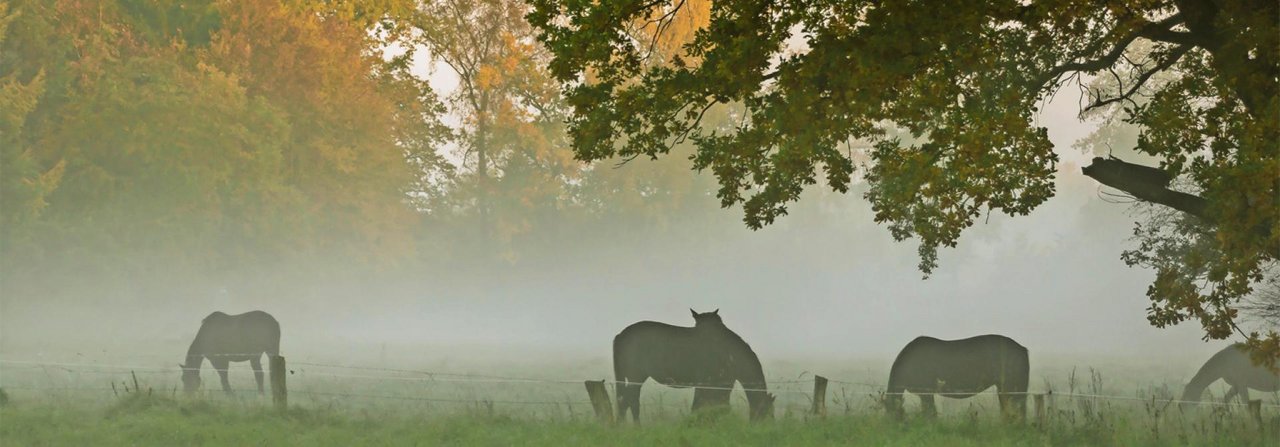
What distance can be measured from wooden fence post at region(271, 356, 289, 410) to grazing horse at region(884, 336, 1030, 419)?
30.8 ft

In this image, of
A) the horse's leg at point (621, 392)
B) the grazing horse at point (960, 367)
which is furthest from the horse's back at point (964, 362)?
the horse's leg at point (621, 392)

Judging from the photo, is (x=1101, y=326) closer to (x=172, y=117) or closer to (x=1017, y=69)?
(x=172, y=117)

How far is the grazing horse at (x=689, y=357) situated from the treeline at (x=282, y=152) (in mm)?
22921

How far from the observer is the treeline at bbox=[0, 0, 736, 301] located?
37.6 m

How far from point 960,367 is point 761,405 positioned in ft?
10.9

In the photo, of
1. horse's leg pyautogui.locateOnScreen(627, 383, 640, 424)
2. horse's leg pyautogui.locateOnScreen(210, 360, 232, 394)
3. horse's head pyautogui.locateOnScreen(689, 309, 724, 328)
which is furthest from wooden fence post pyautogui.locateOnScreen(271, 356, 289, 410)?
horse's head pyautogui.locateOnScreen(689, 309, 724, 328)

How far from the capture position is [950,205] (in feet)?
49.2

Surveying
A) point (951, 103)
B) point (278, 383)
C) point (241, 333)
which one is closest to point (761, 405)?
point (951, 103)

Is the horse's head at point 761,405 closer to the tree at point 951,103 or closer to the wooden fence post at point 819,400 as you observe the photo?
the wooden fence post at point 819,400

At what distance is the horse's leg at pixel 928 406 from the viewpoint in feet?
56.3

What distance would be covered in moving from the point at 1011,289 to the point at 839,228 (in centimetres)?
1117

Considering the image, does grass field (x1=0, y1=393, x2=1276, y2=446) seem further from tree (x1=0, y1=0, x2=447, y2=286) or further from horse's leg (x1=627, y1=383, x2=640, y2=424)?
tree (x1=0, y1=0, x2=447, y2=286)

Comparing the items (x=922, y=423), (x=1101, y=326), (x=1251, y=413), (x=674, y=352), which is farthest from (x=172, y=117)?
(x=1101, y=326)

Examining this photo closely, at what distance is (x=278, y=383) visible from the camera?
62.4 feet
